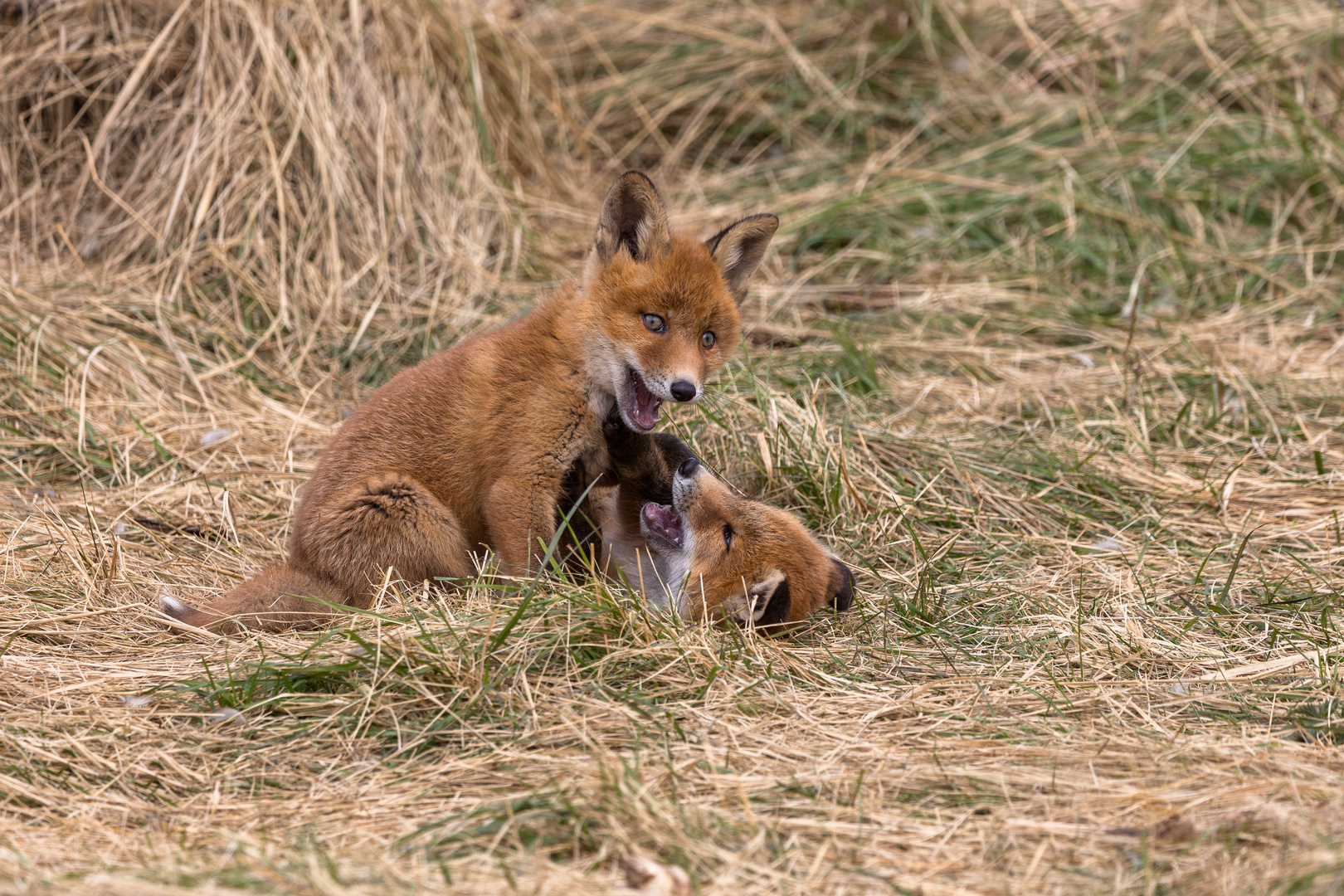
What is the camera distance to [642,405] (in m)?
4.67

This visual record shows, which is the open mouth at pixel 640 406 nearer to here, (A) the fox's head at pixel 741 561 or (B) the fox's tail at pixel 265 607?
(A) the fox's head at pixel 741 561

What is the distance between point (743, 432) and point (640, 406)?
1180 mm

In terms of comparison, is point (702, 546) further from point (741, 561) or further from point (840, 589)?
point (840, 589)

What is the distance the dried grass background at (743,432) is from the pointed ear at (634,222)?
4.03ft

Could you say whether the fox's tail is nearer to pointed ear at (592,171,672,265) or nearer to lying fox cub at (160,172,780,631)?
lying fox cub at (160,172,780,631)

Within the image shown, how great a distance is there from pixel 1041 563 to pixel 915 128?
518 centimetres

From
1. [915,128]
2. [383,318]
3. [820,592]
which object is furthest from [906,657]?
[915,128]

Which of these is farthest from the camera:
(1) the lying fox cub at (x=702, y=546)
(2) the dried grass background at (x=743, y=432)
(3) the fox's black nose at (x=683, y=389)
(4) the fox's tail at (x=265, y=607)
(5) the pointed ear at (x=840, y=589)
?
(5) the pointed ear at (x=840, y=589)

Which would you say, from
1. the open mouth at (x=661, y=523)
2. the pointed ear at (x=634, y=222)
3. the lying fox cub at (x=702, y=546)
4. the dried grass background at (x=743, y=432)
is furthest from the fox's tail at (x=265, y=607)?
the pointed ear at (x=634, y=222)

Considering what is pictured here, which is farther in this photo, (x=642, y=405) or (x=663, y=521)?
(x=663, y=521)

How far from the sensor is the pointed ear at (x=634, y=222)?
4645 millimetres

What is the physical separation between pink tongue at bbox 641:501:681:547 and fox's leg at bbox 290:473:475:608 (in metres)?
0.90

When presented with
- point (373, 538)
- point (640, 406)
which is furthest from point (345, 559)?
point (640, 406)

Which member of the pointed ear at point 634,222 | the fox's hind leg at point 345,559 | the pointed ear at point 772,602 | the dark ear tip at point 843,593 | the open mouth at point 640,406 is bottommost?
the dark ear tip at point 843,593
